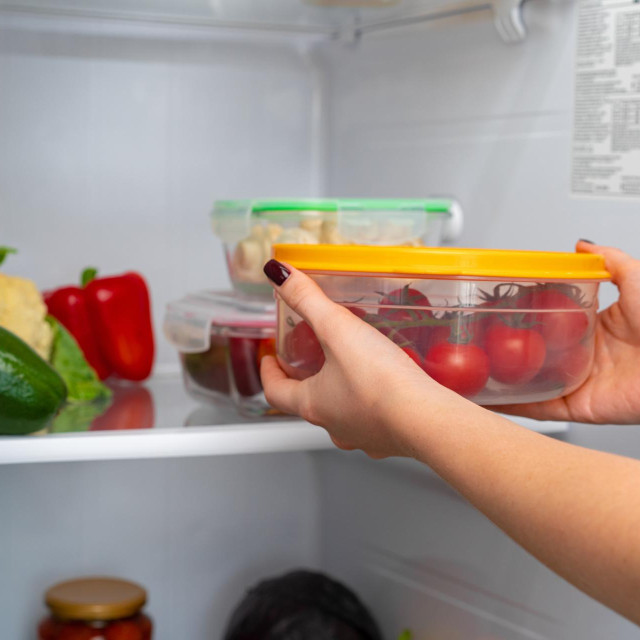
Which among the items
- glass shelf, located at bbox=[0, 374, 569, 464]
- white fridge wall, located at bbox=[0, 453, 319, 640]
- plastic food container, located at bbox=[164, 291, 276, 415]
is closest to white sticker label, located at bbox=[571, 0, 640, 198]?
glass shelf, located at bbox=[0, 374, 569, 464]

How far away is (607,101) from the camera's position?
0.94 metres

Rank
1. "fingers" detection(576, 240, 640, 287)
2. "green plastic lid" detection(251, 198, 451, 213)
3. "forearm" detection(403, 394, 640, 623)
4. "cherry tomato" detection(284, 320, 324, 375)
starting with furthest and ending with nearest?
"green plastic lid" detection(251, 198, 451, 213), "fingers" detection(576, 240, 640, 287), "cherry tomato" detection(284, 320, 324, 375), "forearm" detection(403, 394, 640, 623)

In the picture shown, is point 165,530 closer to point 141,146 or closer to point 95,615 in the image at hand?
point 95,615

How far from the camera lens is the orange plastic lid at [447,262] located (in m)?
0.68

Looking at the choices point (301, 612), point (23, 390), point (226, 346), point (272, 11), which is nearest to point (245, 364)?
point (226, 346)

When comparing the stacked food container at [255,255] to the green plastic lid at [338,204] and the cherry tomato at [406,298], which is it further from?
the cherry tomato at [406,298]

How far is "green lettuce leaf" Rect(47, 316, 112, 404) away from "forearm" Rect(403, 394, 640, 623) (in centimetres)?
64

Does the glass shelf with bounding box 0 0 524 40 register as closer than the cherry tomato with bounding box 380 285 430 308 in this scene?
No

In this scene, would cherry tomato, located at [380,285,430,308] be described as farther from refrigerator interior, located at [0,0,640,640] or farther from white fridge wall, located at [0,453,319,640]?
white fridge wall, located at [0,453,319,640]

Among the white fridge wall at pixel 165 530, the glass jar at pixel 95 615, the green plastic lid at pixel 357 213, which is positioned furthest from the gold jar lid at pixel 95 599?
the green plastic lid at pixel 357 213

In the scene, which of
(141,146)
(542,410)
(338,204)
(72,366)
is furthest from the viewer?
(141,146)

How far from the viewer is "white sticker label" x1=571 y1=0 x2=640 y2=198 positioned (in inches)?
35.8

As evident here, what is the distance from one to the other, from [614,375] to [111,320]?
0.66 metres

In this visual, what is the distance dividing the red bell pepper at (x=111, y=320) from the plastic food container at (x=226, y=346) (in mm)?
169
